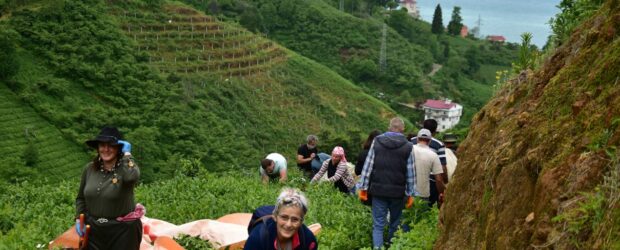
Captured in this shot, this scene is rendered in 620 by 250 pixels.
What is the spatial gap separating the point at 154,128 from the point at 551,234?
143ft

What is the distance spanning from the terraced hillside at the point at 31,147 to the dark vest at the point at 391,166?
29.4m

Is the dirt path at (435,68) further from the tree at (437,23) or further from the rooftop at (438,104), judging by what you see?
the tree at (437,23)

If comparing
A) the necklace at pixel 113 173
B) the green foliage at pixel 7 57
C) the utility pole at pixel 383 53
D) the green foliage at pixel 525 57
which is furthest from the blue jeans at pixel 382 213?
the utility pole at pixel 383 53

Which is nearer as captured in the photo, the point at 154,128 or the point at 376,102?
the point at 154,128

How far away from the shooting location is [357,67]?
94.2 m

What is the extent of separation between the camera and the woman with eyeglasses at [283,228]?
3.90 meters

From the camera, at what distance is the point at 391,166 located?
6.46 metres

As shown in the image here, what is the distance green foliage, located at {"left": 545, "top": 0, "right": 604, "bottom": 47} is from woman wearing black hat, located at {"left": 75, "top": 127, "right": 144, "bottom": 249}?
4148 millimetres

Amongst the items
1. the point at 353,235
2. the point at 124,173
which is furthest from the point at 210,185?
the point at 124,173

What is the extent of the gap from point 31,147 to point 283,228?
33431mm

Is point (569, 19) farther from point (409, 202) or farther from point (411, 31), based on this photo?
point (411, 31)

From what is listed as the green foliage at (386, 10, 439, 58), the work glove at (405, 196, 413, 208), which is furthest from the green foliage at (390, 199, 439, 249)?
the green foliage at (386, 10, 439, 58)

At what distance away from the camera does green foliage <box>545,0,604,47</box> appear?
5.51m

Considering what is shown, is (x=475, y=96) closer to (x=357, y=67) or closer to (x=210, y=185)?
(x=357, y=67)
